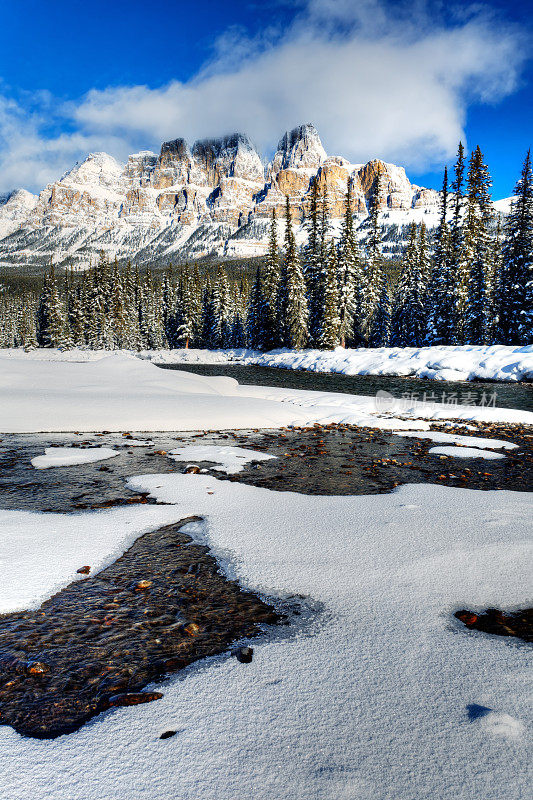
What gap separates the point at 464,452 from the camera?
31.4 ft

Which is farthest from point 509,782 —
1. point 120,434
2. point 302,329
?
point 302,329

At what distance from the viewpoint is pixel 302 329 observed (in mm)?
45531

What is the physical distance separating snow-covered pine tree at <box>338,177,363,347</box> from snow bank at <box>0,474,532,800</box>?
132 ft

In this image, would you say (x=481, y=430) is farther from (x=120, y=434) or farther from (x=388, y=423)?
(x=120, y=434)

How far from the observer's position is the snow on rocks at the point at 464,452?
9234 mm

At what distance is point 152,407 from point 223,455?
18.0 ft

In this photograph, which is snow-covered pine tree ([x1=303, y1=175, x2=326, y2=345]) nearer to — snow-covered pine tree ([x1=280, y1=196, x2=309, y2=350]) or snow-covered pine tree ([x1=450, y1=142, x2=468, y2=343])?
snow-covered pine tree ([x1=280, y1=196, x2=309, y2=350])

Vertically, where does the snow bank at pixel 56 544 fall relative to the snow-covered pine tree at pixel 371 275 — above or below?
below

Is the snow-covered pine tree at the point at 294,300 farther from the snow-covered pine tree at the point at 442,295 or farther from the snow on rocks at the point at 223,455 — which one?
the snow on rocks at the point at 223,455

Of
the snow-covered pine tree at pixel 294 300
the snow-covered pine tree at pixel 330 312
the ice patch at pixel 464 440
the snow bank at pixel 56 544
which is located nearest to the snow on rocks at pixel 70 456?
the snow bank at pixel 56 544

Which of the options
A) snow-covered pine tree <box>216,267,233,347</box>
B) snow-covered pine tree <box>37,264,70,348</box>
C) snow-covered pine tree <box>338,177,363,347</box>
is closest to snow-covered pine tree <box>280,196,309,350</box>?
snow-covered pine tree <box>338,177,363,347</box>

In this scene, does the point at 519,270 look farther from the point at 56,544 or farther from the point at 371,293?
the point at 56,544

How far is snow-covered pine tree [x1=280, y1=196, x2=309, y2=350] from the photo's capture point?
44719 millimetres

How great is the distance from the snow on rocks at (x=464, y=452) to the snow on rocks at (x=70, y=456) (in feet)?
23.4
